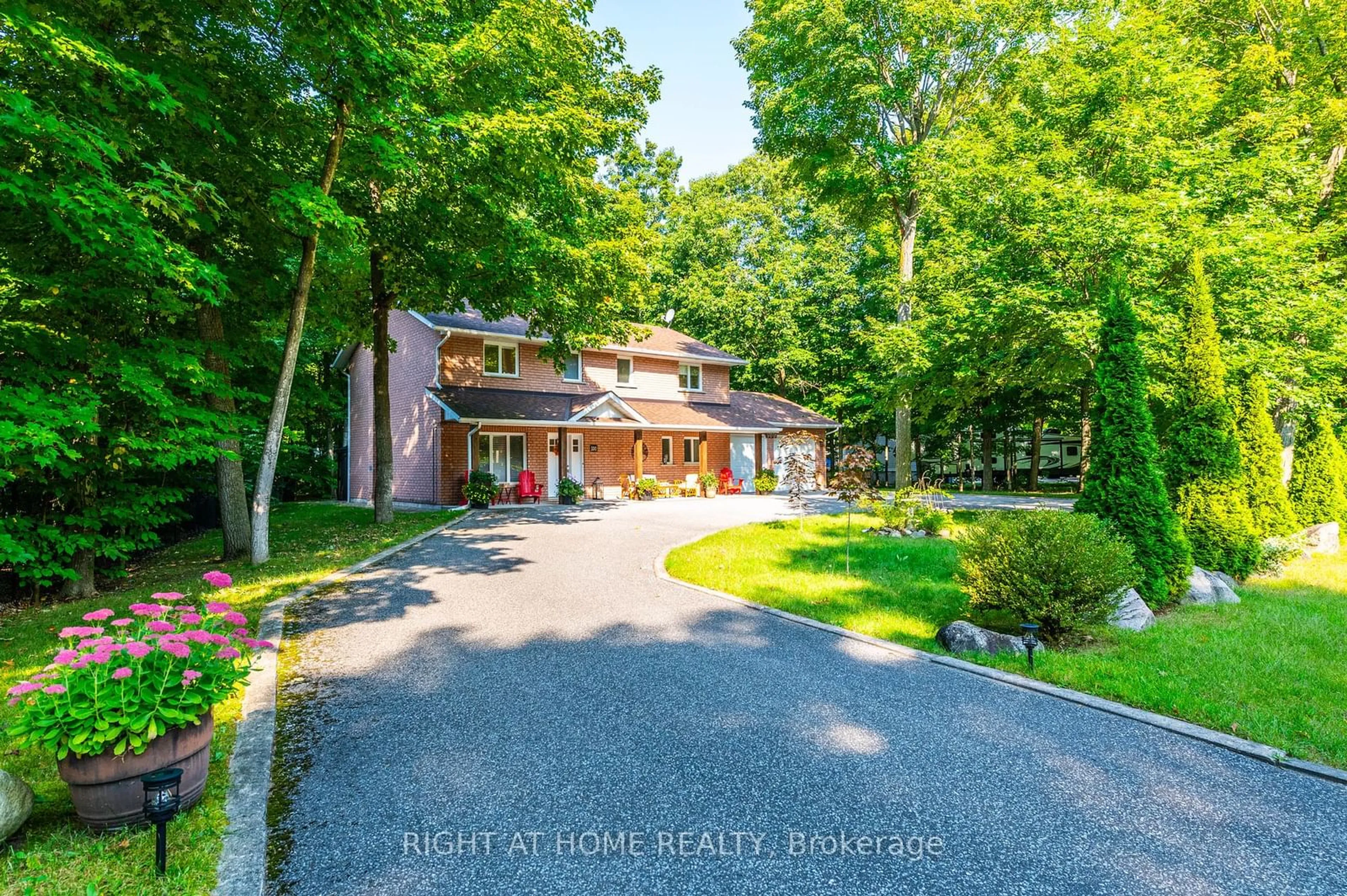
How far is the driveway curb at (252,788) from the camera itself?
282 cm

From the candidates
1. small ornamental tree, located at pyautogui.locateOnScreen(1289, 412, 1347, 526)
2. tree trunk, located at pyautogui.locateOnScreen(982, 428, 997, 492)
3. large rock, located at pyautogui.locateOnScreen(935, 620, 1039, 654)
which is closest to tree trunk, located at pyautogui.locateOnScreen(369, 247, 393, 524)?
large rock, located at pyautogui.locateOnScreen(935, 620, 1039, 654)

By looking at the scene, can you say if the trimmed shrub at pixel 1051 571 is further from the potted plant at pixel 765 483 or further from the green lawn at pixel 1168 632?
the potted plant at pixel 765 483

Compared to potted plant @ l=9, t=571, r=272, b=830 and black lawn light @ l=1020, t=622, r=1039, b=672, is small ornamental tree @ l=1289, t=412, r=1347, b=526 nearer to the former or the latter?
black lawn light @ l=1020, t=622, r=1039, b=672

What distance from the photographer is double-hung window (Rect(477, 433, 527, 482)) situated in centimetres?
2117

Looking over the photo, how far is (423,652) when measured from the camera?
612 cm

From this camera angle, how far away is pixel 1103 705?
4891 mm

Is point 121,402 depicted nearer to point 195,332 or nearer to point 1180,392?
point 195,332

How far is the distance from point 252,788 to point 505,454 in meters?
18.9

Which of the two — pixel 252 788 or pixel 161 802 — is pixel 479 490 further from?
pixel 161 802

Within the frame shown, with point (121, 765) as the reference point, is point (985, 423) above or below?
above

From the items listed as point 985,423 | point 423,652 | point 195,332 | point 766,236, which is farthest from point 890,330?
point 766,236

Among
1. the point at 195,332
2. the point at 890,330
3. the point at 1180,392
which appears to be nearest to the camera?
the point at 1180,392

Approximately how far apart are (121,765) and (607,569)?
7.38 meters

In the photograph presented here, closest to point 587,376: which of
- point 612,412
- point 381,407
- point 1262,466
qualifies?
point 612,412
